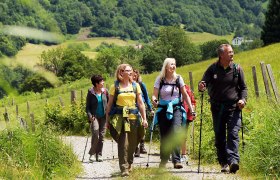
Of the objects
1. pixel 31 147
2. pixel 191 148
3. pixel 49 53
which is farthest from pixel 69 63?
pixel 191 148

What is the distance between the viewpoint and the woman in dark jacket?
10.4m

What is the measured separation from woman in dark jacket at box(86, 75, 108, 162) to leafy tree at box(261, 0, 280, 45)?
4499cm

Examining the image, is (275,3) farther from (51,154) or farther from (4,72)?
(4,72)

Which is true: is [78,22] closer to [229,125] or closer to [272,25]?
[229,125]

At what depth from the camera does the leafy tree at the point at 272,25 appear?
5306cm

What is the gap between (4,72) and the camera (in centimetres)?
121

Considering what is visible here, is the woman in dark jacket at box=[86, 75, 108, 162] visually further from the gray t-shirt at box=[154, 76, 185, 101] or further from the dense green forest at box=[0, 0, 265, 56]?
the dense green forest at box=[0, 0, 265, 56]

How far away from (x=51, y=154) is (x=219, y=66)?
9.86 ft

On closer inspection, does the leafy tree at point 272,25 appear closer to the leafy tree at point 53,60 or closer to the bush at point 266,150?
the bush at point 266,150

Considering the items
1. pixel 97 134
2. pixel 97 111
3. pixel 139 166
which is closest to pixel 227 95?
pixel 139 166

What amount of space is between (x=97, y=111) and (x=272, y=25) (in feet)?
150

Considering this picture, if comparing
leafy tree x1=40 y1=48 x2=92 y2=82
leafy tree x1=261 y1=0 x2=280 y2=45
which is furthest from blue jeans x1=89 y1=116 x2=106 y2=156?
leafy tree x1=261 y1=0 x2=280 y2=45

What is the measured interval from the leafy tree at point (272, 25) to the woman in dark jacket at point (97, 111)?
148 feet

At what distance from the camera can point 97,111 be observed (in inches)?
415
